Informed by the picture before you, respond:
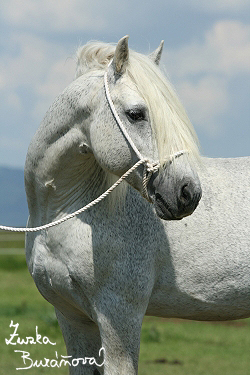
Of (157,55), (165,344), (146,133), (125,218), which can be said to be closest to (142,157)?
(146,133)

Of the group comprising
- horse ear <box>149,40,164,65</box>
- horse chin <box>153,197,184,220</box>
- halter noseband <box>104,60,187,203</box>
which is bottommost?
horse chin <box>153,197,184,220</box>

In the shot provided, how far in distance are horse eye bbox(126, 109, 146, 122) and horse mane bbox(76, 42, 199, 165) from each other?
0.05 m

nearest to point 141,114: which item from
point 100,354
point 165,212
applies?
point 165,212

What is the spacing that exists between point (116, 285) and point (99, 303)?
153 mm

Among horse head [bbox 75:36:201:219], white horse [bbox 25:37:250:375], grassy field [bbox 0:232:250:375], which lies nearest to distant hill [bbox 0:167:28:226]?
white horse [bbox 25:37:250:375]

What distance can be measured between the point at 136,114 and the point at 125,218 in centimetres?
75

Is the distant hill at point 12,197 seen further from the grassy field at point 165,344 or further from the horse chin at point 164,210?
the grassy field at point 165,344

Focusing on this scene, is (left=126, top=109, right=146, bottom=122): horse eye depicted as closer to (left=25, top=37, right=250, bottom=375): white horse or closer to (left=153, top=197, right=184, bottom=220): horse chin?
(left=25, top=37, right=250, bottom=375): white horse

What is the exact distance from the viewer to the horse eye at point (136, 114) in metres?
2.93

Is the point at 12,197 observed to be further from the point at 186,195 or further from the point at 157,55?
the point at 186,195

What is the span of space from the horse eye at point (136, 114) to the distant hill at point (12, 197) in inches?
58.0

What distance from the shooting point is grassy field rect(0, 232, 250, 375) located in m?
6.83

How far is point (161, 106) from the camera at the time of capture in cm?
295

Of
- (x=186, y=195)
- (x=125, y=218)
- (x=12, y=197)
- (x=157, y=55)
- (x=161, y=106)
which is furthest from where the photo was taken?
(x=12, y=197)
